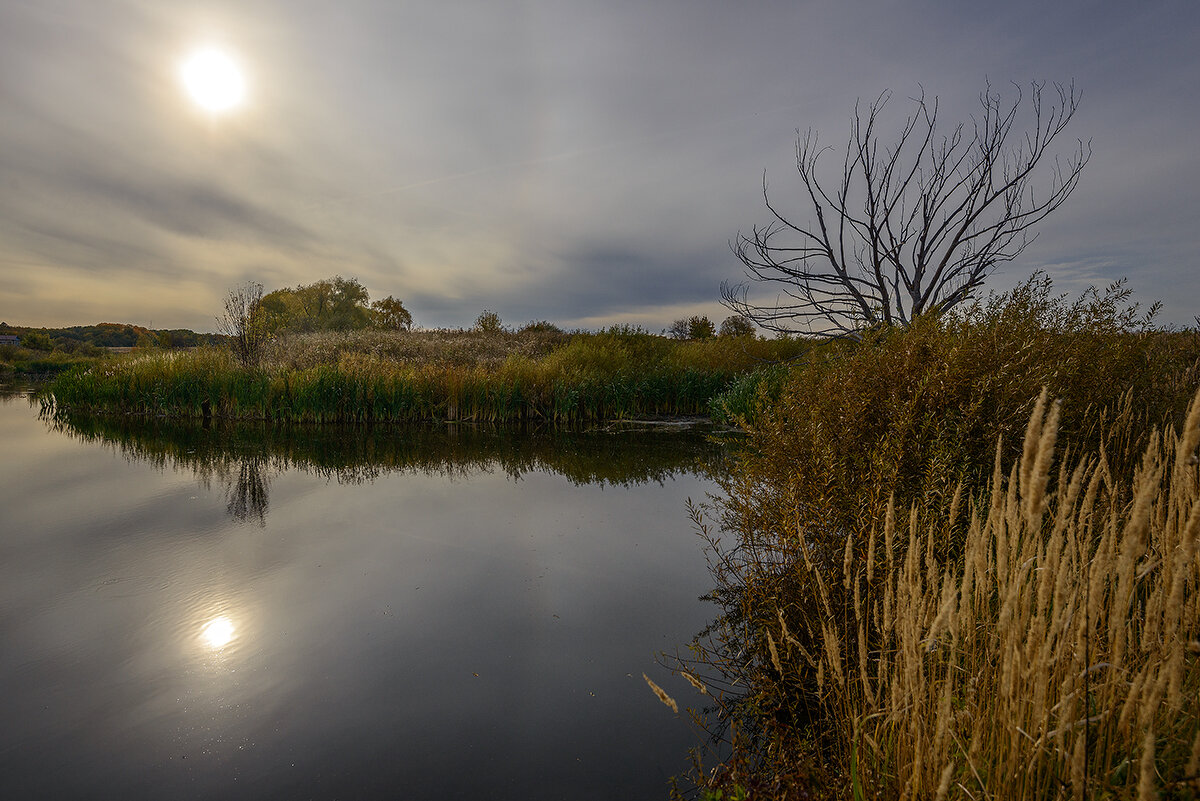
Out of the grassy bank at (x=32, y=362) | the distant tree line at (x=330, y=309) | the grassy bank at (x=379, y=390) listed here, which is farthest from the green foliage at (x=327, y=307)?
the grassy bank at (x=379, y=390)

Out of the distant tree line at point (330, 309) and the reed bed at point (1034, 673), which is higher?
the distant tree line at point (330, 309)

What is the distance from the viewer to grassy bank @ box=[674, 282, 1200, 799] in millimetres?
1295

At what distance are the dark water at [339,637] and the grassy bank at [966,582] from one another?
62 centimetres

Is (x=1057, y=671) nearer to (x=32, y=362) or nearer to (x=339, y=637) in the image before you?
(x=339, y=637)

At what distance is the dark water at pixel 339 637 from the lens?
2.38 meters

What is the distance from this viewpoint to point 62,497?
6441mm

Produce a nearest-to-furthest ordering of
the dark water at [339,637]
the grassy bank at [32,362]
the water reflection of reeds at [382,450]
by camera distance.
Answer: the dark water at [339,637] → the water reflection of reeds at [382,450] → the grassy bank at [32,362]

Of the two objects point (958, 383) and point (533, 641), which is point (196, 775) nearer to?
point (533, 641)

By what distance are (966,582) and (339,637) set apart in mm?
3275

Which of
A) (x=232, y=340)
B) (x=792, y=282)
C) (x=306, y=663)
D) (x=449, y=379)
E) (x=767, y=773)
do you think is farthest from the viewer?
(x=232, y=340)

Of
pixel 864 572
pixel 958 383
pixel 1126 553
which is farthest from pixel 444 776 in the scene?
pixel 958 383

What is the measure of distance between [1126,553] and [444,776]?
94.4 inches

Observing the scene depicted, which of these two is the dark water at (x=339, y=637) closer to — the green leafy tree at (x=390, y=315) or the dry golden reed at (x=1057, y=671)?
the dry golden reed at (x=1057, y=671)

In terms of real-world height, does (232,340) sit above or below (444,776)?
above
